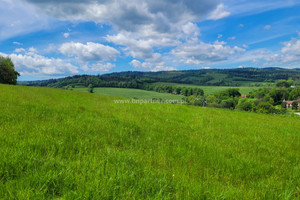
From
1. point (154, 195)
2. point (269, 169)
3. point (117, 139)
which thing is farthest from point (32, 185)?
point (269, 169)

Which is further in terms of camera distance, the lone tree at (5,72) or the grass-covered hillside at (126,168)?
the lone tree at (5,72)

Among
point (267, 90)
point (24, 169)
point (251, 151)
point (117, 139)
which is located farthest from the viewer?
point (267, 90)

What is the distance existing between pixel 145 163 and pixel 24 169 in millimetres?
2145

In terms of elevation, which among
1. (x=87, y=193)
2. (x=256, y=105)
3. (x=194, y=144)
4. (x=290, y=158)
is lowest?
(x=256, y=105)

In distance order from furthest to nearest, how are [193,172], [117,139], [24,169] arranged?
[117,139] → [193,172] → [24,169]

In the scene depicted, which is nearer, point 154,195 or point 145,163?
point 154,195

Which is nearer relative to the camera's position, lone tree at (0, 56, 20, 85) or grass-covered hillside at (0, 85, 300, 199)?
grass-covered hillside at (0, 85, 300, 199)

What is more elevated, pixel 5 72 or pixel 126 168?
pixel 5 72

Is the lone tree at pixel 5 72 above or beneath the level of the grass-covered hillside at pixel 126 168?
above

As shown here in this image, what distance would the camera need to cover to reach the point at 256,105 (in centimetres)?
13338

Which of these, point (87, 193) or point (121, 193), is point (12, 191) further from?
point (121, 193)

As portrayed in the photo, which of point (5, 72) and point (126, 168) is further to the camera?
point (5, 72)

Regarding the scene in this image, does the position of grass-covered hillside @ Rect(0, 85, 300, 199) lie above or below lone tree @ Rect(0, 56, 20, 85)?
below

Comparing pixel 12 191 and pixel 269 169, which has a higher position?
pixel 12 191
